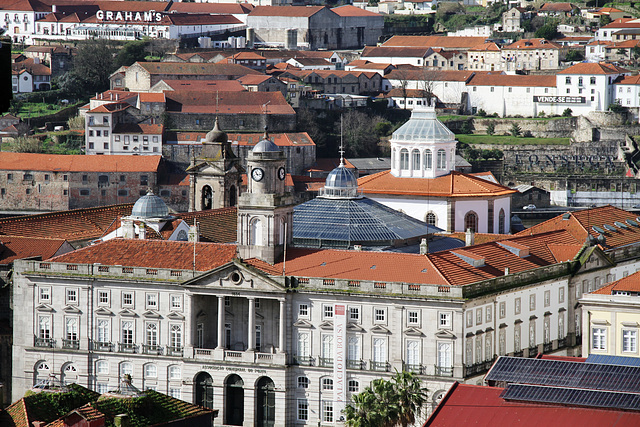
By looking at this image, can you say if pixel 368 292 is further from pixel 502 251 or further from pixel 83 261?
pixel 83 261

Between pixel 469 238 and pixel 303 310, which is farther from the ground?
pixel 469 238

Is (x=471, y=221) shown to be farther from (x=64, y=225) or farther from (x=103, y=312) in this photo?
(x=103, y=312)

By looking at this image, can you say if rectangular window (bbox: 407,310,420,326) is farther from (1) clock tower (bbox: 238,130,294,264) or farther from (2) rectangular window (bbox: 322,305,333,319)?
(1) clock tower (bbox: 238,130,294,264)

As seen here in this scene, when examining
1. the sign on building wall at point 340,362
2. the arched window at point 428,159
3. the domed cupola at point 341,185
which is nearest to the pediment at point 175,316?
the sign on building wall at point 340,362

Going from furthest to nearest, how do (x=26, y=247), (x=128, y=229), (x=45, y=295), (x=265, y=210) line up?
(x=26, y=247)
(x=128, y=229)
(x=45, y=295)
(x=265, y=210)

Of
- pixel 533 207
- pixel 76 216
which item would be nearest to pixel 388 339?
pixel 76 216

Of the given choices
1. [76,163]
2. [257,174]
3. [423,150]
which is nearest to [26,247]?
[257,174]

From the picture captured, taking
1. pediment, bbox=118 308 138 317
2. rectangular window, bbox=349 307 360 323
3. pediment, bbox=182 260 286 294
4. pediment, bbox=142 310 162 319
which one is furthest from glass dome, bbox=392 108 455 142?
pediment, bbox=118 308 138 317
